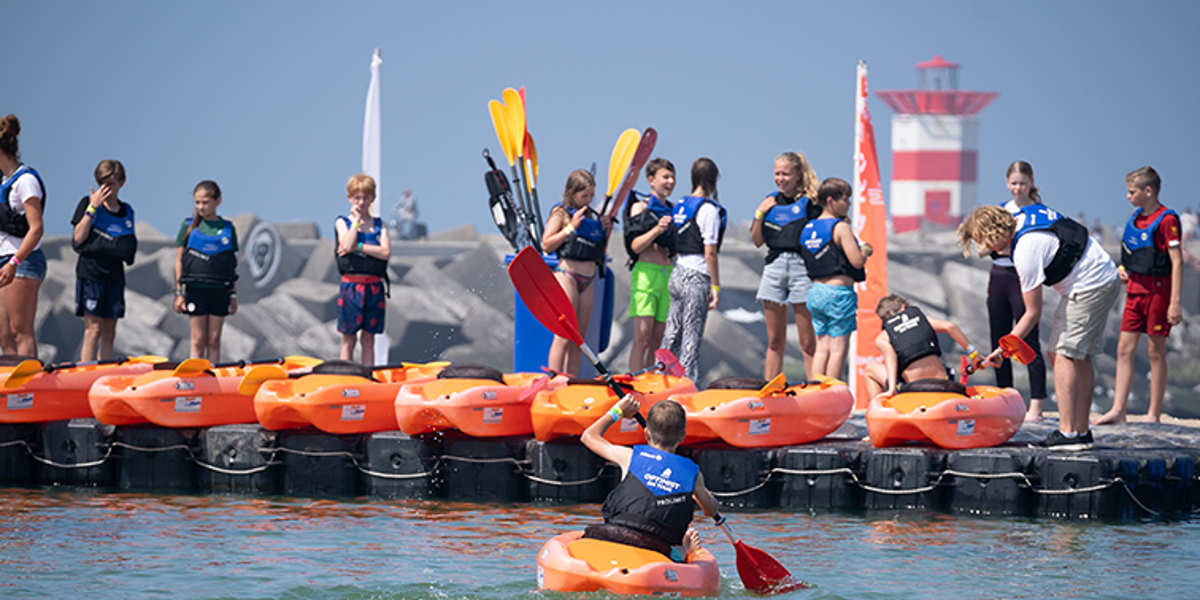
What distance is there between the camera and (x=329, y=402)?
279 inches

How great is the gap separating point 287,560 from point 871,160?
6.33 m

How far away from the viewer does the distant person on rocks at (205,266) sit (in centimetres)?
819

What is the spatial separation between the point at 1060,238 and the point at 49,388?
222 inches

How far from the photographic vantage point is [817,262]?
7.89 metres

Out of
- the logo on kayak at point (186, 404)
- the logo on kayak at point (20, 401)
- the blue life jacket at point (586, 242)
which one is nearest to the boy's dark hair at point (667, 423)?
the blue life jacket at point (586, 242)

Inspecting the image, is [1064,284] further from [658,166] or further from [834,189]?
[658,166]

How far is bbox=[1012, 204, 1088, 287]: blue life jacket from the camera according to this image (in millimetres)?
6500

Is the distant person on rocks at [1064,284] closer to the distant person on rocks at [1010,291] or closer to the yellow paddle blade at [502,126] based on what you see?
the distant person on rocks at [1010,291]

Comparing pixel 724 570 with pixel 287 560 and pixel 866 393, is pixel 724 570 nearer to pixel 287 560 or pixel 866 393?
pixel 287 560

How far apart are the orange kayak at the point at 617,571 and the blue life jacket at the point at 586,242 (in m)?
3.18

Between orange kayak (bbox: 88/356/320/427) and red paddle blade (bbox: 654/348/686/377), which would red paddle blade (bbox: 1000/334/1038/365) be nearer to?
red paddle blade (bbox: 654/348/686/377)

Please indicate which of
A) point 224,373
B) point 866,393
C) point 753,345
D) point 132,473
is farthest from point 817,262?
point 753,345

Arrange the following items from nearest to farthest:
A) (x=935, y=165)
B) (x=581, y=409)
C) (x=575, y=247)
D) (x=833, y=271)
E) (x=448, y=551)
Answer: (x=448, y=551) < (x=581, y=409) < (x=575, y=247) < (x=833, y=271) < (x=935, y=165)

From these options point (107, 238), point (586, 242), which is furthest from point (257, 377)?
point (586, 242)
